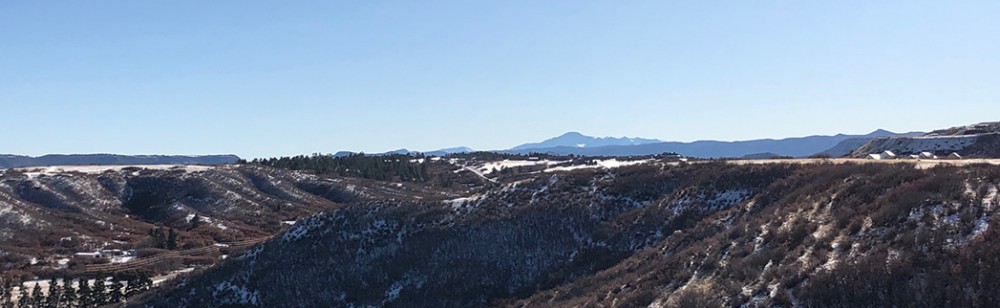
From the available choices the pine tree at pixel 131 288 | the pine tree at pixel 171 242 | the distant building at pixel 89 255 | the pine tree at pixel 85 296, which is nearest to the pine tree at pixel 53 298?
the pine tree at pixel 85 296

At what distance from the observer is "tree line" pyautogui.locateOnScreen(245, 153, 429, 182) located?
146125 millimetres

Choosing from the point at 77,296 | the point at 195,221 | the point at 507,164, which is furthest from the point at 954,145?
the point at 507,164

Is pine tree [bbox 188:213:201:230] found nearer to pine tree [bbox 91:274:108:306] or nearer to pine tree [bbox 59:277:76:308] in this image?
pine tree [bbox 59:277:76:308]

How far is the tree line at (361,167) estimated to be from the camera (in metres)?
146

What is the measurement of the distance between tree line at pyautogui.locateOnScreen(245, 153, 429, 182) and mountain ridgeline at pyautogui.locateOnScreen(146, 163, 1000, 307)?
90907mm

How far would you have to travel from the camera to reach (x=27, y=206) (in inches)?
3935

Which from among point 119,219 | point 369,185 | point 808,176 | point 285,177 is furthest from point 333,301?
point 285,177

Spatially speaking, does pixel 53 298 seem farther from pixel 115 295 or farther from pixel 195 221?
pixel 195 221

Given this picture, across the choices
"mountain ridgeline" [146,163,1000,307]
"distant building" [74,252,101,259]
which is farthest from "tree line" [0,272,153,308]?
"distant building" [74,252,101,259]

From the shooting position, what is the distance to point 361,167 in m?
156

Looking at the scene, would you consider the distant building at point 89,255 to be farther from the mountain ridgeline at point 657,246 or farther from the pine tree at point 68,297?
the mountain ridgeline at point 657,246

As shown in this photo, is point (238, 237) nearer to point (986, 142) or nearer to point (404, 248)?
point (404, 248)

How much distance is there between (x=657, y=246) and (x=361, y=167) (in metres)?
128

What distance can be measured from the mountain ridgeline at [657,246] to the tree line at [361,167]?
9091 cm
